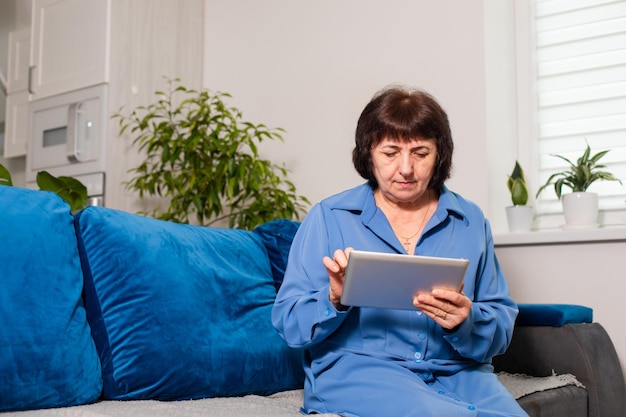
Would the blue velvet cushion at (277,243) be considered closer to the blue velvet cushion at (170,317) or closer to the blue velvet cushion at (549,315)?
the blue velvet cushion at (170,317)

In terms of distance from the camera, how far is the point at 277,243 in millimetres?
2213

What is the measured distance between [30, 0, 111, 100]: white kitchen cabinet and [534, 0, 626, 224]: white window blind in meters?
2.01

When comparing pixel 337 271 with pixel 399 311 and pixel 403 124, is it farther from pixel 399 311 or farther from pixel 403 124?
pixel 403 124

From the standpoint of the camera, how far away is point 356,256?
127 cm

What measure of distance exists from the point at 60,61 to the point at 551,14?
93.6 inches

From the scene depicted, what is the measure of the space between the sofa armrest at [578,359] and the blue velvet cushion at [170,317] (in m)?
0.77

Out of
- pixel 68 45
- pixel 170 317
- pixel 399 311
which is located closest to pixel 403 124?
pixel 399 311

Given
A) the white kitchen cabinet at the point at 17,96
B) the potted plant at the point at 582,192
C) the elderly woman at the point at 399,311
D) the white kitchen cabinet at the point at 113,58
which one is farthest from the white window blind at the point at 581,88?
the white kitchen cabinet at the point at 17,96

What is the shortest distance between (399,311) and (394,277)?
0.26m

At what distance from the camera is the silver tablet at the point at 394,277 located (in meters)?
1.28

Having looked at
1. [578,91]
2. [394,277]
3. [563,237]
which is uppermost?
[578,91]

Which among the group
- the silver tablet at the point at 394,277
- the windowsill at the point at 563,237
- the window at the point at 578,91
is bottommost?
the silver tablet at the point at 394,277

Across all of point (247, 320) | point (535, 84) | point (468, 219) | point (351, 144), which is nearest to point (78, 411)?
point (247, 320)

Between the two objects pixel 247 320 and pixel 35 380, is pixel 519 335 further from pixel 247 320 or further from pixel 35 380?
pixel 35 380
